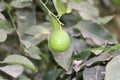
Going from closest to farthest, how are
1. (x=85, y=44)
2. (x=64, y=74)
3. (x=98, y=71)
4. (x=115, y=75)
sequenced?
1. (x=115, y=75)
2. (x=98, y=71)
3. (x=64, y=74)
4. (x=85, y=44)

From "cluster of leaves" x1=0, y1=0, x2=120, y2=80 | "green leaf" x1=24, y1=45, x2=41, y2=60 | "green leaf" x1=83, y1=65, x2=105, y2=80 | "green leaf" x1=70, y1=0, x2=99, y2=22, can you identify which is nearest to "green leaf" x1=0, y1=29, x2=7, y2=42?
"cluster of leaves" x1=0, y1=0, x2=120, y2=80

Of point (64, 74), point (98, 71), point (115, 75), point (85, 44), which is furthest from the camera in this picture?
point (85, 44)

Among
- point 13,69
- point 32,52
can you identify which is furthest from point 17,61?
point 32,52

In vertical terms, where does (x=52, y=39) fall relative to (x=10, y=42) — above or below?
above

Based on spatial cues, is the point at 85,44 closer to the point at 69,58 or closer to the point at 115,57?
the point at 69,58

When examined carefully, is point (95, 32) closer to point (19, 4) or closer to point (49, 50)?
point (49, 50)

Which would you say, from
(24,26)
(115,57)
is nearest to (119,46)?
(115,57)

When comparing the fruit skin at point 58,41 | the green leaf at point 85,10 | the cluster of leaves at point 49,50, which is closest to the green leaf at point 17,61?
the cluster of leaves at point 49,50
